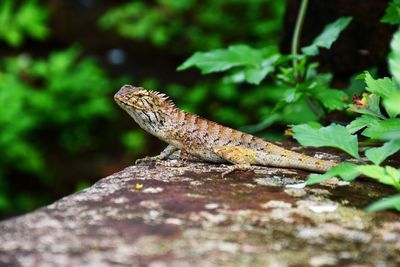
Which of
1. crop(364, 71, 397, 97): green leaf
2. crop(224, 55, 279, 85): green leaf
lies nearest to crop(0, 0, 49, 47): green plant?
crop(224, 55, 279, 85): green leaf

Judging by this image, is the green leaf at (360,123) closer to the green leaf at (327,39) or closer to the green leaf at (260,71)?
the green leaf at (327,39)

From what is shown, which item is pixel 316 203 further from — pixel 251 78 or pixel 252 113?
pixel 252 113

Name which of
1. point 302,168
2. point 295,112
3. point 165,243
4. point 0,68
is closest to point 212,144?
point 302,168

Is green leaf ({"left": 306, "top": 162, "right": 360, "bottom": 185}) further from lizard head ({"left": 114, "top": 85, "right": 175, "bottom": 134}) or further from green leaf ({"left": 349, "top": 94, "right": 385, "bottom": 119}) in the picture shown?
lizard head ({"left": 114, "top": 85, "right": 175, "bottom": 134})

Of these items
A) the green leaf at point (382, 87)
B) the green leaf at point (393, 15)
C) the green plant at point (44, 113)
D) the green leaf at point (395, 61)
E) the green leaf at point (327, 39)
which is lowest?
the green plant at point (44, 113)

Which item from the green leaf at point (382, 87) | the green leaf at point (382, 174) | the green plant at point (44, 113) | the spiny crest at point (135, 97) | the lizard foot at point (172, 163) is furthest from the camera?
the green plant at point (44, 113)

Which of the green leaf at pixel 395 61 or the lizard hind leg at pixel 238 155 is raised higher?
the green leaf at pixel 395 61

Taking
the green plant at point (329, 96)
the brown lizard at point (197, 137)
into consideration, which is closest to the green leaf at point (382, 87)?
the green plant at point (329, 96)

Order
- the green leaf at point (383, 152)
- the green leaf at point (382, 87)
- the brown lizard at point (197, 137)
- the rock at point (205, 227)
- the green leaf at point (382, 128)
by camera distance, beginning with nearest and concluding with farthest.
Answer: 1. the rock at point (205, 227)
2. the green leaf at point (383, 152)
3. the green leaf at point (382, 128)
4. the green leaf at point (382, 87)
5. the brown lizard at point (197, 137)
